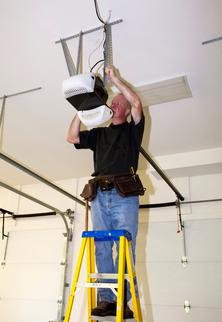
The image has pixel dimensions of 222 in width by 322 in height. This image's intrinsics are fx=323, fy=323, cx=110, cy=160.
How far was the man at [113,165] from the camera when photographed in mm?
2533

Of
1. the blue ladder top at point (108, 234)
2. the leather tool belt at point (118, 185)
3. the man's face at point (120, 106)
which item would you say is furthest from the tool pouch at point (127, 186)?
the man's face at point (120, 106)

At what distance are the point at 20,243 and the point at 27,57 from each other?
409 cm

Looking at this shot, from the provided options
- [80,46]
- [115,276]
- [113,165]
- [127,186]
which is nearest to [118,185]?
[127,186]

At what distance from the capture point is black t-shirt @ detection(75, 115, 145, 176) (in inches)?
106

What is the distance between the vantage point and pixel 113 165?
269 cm

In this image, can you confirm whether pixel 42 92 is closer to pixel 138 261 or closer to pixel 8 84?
pixel 8 84

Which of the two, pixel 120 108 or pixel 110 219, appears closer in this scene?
pixel 110 219

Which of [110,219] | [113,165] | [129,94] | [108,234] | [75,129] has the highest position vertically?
[129,94]

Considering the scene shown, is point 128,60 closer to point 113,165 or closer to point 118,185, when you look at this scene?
point 113,165

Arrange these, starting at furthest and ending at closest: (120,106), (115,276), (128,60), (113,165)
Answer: (128,60)
(120,106)
(113,165)
(115,276)

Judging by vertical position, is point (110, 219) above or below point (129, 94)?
below

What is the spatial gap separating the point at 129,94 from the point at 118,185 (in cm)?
75

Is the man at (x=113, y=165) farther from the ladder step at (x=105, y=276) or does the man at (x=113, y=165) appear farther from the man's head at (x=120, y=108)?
the ladder step at (x=105, y=276)

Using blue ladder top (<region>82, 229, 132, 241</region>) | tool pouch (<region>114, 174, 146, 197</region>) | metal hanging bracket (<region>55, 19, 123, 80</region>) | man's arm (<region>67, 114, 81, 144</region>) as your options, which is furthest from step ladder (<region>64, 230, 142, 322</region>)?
metal hanging bracket (<region>55, 19, 123, 80</region>)
